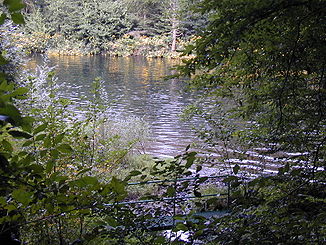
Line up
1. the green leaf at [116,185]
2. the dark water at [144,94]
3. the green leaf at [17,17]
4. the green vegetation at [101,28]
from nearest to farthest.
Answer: the green leaf at [17,17] → the green leaf at [116,185] → the dark water at [144,94] → the green vegetation at [101,28]

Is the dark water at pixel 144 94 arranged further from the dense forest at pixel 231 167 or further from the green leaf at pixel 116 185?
the green leaf at pixel 116 185

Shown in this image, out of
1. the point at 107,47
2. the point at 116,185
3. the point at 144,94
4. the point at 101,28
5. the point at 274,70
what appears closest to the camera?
the point at 116,185

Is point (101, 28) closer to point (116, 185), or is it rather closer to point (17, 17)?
point (116, 185)

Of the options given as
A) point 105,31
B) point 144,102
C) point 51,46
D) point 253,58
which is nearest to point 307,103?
point 253,58

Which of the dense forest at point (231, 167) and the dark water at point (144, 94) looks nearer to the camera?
the dense forest at point (231, 167)

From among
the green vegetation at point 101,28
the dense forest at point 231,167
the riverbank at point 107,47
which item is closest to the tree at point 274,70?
the dense forest at point 231,167

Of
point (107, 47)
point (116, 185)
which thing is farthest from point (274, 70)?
point (107, 47)

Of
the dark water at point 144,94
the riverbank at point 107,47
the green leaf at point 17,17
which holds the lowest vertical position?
the dark water at point 144,94

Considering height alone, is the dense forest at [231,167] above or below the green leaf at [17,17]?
below

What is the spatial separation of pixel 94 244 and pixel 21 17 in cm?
345

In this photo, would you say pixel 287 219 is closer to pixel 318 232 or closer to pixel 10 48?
pixel 318 232

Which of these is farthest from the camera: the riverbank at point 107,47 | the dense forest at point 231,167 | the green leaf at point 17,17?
the riverbank at point 107,47

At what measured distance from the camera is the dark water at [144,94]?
1084 centimetres

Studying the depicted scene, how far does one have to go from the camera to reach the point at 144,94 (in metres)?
16.9
